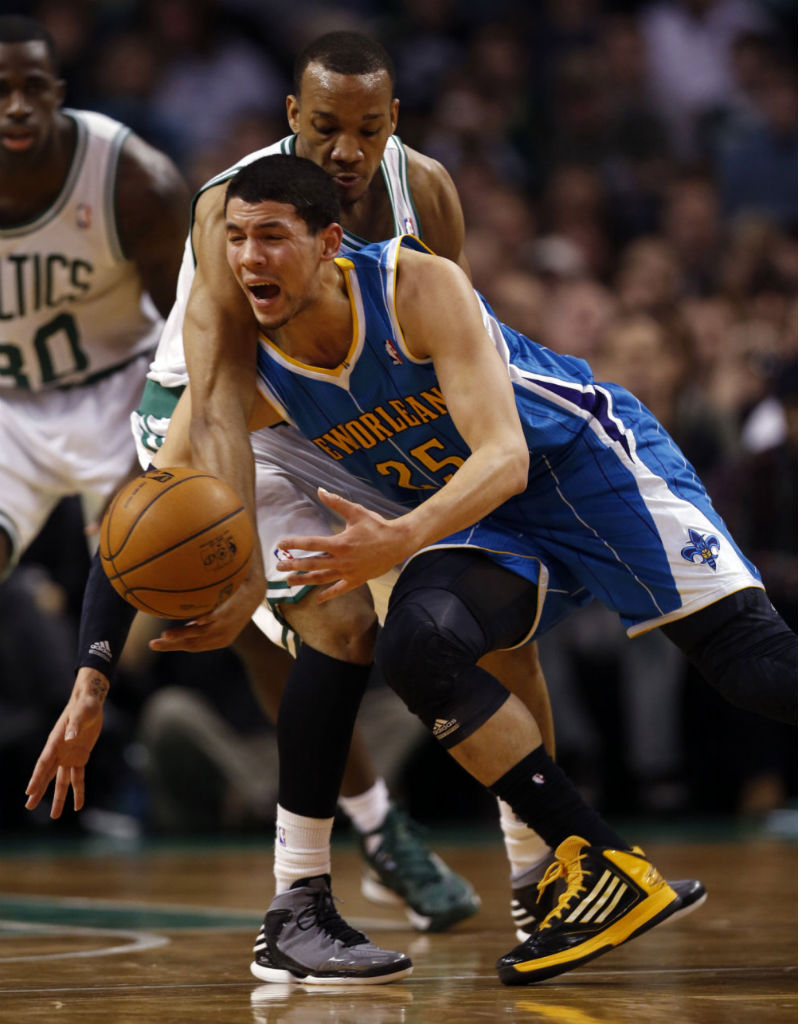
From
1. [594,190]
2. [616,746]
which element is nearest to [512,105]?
[594,190]

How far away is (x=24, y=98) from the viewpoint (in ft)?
15.6

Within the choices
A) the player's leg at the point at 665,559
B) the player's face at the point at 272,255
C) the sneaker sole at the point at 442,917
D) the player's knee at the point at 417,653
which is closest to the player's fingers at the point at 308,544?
the player's knee at the point at 417,653

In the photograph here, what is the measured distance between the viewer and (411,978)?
336cm

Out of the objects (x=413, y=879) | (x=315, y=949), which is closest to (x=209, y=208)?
(x=315, y=949)

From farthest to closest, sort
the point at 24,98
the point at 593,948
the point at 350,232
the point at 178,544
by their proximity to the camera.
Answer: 1. the point at 24,98
2. the point at 350,232
3. the point at 593,948
4. the point at 178,544

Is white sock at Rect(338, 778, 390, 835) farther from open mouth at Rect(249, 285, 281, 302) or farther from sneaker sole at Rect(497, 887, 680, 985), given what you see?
open mouth at Rect(249, 285, 281, 302)

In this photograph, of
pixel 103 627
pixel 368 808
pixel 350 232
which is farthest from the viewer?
pixel 368 808

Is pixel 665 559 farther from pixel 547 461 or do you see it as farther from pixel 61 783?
pixel 61 783

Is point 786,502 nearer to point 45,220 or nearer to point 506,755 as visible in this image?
point 45,220

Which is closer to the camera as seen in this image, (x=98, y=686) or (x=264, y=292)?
(x=264, y=292)

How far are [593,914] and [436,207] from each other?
5.81 feet

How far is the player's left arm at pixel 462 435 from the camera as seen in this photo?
2.79 meters

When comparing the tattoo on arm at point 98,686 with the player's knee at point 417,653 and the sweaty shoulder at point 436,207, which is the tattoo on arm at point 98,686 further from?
the sweaty shoulder at point 436,207

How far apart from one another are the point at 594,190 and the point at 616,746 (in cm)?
421
